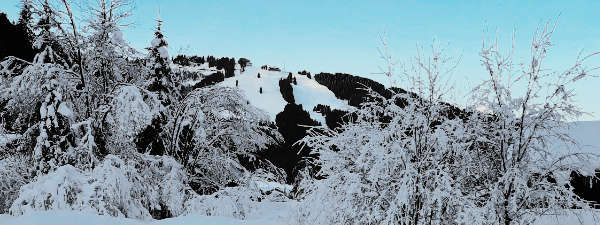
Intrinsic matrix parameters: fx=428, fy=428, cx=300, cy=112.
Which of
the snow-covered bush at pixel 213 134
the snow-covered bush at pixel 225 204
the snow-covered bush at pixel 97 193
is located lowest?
the snow-covered bush at pixel 225 204

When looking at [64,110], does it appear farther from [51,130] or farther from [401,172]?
[401,172]

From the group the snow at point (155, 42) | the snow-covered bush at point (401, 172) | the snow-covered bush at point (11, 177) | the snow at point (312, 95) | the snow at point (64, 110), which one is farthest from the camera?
the snow at point (312, 95)

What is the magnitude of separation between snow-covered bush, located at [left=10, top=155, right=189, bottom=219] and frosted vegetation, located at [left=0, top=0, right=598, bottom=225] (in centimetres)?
3

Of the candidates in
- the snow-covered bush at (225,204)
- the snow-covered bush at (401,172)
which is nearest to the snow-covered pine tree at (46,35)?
the snow-covered bush at (225,204)

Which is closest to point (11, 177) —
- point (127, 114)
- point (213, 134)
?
point (127, 114)

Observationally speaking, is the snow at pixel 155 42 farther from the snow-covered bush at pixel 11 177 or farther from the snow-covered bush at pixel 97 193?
the snow-covered bush at pixel 11 177

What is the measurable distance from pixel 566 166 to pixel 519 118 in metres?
1.17

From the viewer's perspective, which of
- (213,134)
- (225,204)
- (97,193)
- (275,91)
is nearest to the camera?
(97,193)

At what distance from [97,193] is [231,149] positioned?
659cm

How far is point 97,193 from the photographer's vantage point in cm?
953

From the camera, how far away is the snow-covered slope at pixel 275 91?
200 ft

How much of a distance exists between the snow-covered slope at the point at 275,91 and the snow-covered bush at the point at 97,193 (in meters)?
44.2

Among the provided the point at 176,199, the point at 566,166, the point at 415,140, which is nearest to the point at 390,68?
the point at 415,140

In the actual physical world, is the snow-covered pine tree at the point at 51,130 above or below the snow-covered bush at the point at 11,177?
above
